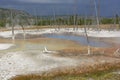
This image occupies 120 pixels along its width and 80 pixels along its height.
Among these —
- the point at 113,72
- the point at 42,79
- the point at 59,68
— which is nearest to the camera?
the point at 42,79

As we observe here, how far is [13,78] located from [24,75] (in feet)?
3.27

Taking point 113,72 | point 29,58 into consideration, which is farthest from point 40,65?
point 113,72

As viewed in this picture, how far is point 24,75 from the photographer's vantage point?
77.3 ft

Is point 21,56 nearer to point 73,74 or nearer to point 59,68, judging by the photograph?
point 59,68

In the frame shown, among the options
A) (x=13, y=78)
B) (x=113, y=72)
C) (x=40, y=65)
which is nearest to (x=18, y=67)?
(x=40, y=65)

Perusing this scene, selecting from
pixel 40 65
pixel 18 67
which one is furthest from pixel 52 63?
pixel 18 67

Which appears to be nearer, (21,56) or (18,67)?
(18,67)

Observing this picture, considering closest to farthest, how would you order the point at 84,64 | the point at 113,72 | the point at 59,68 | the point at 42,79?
1. the point at 42,79
2. the point at 113,72
3. the point at 59,68
4. the point at 84,64

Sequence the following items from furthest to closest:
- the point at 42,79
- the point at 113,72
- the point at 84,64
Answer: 1. the point at 84,64
2. the point at 113,72
3. the point at 42,79

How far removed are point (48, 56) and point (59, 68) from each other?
21.2ft

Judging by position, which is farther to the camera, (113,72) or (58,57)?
(58,57)

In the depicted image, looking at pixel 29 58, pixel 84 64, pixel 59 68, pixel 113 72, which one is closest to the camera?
pixel 113 72

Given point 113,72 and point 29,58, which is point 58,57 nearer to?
point 29,58

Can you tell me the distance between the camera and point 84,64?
27531mm
